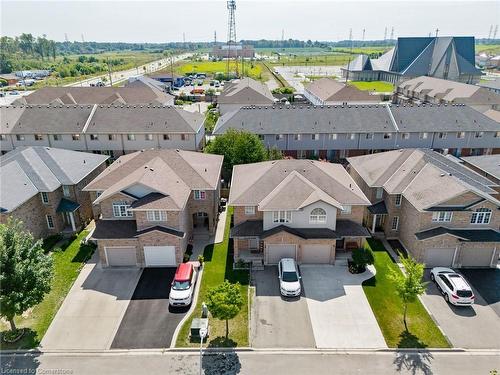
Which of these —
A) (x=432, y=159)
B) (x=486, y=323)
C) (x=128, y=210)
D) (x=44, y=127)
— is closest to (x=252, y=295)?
(x=128, y=210)

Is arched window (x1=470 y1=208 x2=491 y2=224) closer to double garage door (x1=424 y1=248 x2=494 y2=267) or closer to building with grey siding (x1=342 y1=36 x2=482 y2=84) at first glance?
double garage door (x1=424 y1=248 x2=494 y2=267)

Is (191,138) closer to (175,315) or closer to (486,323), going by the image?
(175,315)

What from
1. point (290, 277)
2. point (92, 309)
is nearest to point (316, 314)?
point (290, 277)

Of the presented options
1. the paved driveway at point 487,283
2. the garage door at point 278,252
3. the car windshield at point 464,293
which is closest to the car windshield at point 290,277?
the garage door at point 278,252

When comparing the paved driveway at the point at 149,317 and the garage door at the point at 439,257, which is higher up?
the garage door at the point at 439,257

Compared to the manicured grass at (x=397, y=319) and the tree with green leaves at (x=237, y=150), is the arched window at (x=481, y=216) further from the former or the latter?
the tree with green leaves at (x=237, y=150)
